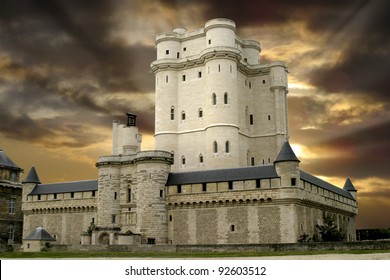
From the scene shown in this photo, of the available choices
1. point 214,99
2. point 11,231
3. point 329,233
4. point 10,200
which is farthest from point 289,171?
point 11,231

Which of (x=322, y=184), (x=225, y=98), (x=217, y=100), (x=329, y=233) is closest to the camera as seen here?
(x=329, y=233)

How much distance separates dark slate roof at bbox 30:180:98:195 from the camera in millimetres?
44188

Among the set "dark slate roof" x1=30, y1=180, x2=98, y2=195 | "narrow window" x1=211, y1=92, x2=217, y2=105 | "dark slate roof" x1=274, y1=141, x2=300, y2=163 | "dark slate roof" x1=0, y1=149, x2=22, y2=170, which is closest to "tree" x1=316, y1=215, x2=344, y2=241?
"dark slate roof" x1=274, y1=141, x2=300, y2=163

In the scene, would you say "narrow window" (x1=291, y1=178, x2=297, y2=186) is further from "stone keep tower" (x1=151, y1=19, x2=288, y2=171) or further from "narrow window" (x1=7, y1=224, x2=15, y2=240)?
"narrow window" (x1=7, y1=224, x2=15, y2=240)

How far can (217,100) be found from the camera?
149ft

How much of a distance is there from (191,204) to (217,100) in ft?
37.4

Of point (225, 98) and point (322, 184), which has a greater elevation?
point (225, 98)

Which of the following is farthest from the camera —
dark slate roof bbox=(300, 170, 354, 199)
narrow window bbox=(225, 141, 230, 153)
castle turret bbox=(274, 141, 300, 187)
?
narrow window bbox=(225, 141, 230, 153)

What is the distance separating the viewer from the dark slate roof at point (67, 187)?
145ft

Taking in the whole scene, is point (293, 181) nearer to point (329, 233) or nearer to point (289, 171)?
point (289, 171)

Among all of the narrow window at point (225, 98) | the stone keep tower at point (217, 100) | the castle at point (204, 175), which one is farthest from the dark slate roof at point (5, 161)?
the narrow window at point (225, 98)

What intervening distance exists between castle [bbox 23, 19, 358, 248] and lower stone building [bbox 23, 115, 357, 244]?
7 cm
